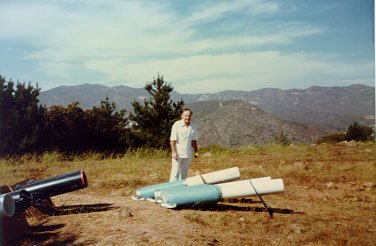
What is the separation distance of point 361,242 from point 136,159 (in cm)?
1051

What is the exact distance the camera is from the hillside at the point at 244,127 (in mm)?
63141

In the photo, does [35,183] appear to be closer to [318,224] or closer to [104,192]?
[104,192]

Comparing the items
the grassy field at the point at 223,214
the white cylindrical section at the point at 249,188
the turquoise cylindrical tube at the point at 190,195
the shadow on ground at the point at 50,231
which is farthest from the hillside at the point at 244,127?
the shadow on ground at the point at 50,231

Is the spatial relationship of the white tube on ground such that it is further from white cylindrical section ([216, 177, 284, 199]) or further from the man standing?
white cylindrical section ([216, 177, 284, 199])

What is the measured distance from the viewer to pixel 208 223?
6539 mm

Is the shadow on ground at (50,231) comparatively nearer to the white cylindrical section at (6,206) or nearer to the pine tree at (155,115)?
the white cylindrical section at (6,206)

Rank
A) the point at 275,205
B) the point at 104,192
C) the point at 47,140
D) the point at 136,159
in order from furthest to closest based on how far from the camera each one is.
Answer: the point at 47,140
the point at 136,159
the point at 104,192
the point at 275,205

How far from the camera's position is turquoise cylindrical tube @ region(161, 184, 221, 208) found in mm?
7051

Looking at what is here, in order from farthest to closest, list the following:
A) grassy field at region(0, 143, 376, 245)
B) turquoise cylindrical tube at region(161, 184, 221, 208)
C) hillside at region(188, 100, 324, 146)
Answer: hillside at region(188, 100, 324, 146) < turquoise cylindrical tube at region(161, 184, 221, 208) < grassy field at region(0, 143, 376, 245)

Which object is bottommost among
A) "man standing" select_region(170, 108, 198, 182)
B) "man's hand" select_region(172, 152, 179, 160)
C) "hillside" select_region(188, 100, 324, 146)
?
"hillside" select_region(188, 100, 324, 146)

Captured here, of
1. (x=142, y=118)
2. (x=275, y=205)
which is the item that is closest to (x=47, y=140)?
(x=142, y=118)

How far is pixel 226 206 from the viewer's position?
25.6ft

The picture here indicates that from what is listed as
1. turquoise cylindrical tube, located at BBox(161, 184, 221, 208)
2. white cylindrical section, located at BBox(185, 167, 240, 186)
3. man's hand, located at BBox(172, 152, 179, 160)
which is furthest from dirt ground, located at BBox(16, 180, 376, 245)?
man's hand, located at BBox(172, 152, 179, 160)

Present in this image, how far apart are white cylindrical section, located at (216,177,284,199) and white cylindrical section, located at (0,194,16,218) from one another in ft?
12.0
